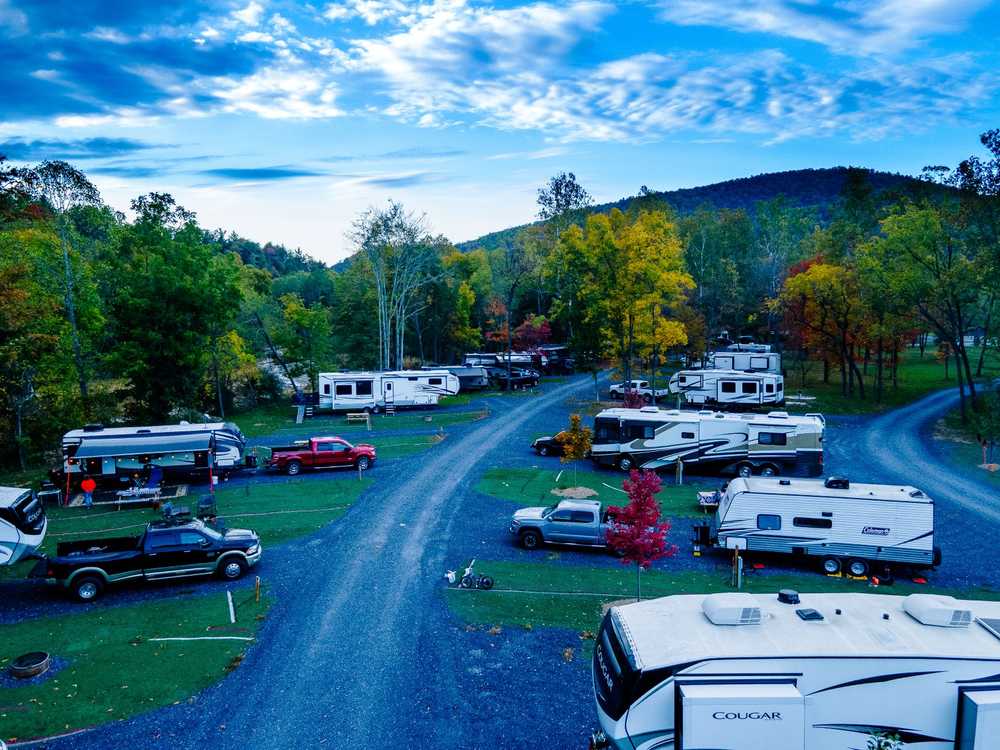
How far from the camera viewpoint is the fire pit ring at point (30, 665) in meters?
12.2

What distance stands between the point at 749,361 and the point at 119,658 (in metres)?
43.5

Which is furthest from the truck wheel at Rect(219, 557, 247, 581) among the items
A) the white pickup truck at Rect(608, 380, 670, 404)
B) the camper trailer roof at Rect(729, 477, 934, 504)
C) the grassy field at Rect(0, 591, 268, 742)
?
the white pickup truck at Rect(608, 380, 670, 404)

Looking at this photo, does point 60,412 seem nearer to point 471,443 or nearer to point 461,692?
point 471,443

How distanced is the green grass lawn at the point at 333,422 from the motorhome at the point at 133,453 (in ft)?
27.3

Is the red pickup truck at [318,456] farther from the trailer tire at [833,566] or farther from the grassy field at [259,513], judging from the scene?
the trailer tire at [833,566]

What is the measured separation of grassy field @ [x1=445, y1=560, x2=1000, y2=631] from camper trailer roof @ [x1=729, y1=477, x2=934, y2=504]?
2.11 m

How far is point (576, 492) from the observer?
78.8ft

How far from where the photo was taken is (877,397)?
43.8 metres

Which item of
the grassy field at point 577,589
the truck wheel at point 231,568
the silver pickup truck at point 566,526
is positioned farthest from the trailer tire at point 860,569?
the truck wheel at point 231,568

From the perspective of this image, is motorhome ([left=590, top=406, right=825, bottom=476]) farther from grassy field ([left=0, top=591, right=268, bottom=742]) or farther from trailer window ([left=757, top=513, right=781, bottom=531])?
grassy field ([left=0, top=591, right=268, bottom=742])

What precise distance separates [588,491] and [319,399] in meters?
22.1

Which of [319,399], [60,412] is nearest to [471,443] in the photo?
[319,399]

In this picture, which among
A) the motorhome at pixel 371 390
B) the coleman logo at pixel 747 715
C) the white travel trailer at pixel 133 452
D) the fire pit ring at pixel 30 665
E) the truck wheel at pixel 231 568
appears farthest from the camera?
the motorhome at pixel 371 390

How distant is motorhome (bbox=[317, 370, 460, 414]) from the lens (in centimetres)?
4006
